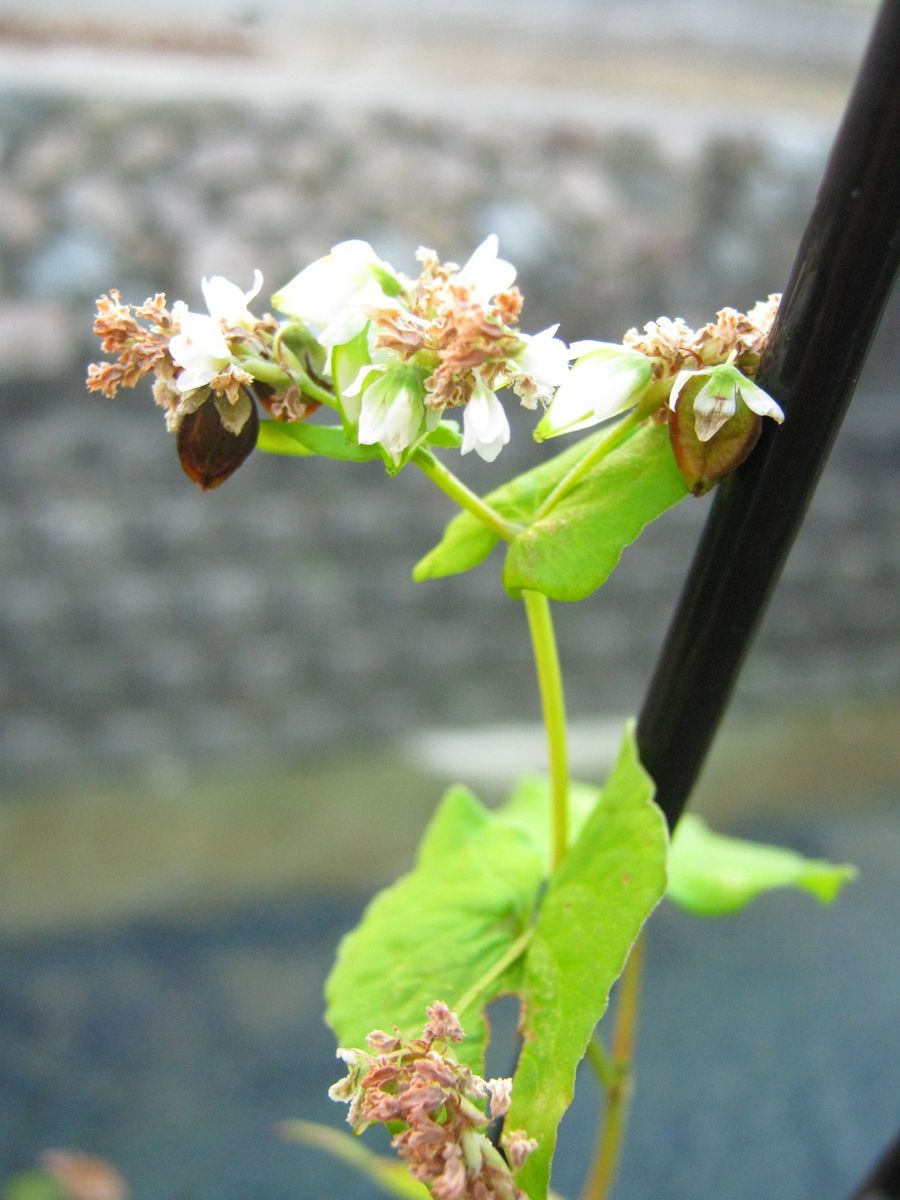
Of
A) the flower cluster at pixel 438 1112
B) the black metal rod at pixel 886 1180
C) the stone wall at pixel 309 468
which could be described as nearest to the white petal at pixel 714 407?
the flower cluster at pixel 438 1112

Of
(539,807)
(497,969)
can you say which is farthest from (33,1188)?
(497,969)

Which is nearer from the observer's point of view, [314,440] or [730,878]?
[314,440]

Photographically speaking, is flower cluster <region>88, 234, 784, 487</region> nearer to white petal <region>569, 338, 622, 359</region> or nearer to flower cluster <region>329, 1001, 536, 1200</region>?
white petal <region>569, 338, 622, 359</region>

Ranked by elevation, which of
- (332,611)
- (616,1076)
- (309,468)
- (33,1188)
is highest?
(616,1076)

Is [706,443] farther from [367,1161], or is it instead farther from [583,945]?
[367,1161]

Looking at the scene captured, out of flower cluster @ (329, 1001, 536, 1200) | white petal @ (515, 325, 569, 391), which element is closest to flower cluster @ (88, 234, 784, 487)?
white petal @ (515, 325, 569, 391)

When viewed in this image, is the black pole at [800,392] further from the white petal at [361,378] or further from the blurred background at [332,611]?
the blurred background at [332,611]
